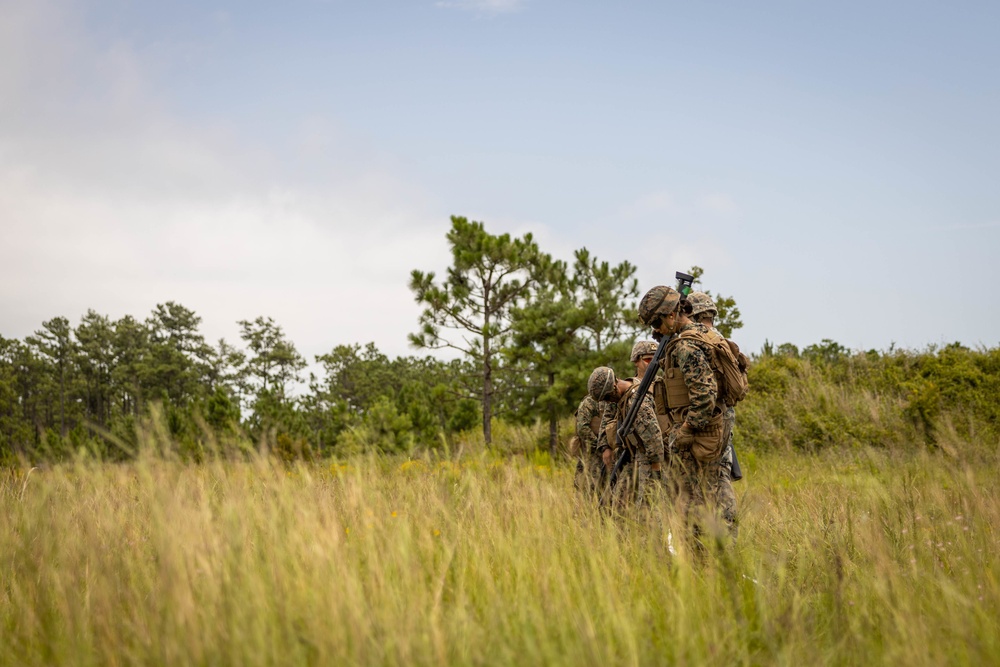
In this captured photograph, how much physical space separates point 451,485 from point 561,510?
1.13 meters

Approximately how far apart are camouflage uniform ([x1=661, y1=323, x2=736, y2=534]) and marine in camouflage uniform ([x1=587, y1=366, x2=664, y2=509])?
21 centimetres

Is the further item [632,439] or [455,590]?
[632,439]

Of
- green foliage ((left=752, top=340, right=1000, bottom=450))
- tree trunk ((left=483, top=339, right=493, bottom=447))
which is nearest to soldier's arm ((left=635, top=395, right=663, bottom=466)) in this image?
green foliage ((left=752, top=340, right=1000, bottom=450))

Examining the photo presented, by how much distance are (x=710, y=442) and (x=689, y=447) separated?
15 cm

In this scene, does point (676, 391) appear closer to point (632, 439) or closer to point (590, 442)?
point (632, 439)

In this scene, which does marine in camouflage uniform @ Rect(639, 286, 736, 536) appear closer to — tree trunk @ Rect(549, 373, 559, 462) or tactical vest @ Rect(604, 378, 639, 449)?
tactical vest @ Rect(604, 378, 639, 449)

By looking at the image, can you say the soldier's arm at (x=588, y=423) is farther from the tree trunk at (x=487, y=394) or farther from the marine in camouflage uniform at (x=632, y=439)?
the tree trunk at (x=487, y=394)

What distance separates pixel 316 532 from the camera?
2816 mm

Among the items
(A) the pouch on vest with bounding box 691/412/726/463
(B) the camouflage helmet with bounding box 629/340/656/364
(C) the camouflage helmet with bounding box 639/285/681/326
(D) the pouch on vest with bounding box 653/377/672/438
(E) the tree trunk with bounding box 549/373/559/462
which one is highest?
(C) the camouflage helmet with bounding box 639/285/681/326

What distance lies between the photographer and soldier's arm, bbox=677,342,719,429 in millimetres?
3930

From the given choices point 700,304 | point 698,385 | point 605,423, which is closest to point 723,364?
point 698,385

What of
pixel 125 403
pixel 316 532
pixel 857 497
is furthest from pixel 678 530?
pixel 125 403

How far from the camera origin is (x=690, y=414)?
399cm

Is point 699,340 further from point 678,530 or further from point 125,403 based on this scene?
point 125,403
